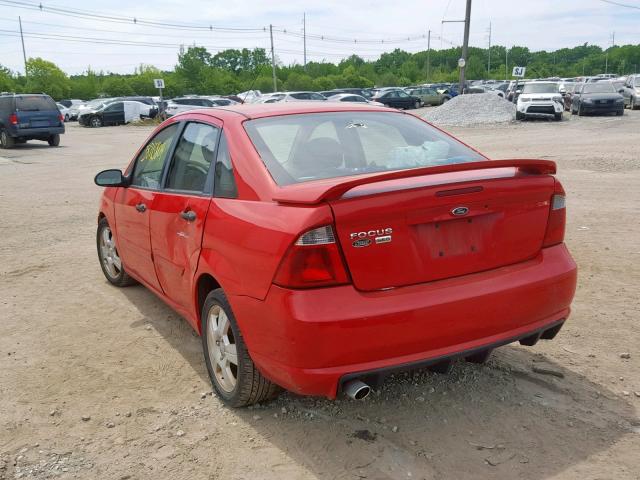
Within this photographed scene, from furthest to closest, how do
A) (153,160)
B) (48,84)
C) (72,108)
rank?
1. (48,84)
2. (72,108)
3. (153,160)

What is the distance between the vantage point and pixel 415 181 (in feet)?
9.91

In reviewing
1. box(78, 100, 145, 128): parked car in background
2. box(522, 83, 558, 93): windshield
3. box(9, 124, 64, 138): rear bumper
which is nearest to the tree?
box(78, 100, 145, 128): parked car in background

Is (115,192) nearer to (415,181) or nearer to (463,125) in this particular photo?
(415,181)

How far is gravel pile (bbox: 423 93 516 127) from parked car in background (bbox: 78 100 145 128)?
2151 cm

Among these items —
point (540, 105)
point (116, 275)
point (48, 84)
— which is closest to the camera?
point (116, 275)

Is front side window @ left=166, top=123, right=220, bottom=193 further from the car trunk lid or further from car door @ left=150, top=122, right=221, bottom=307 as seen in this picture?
the car trunk lid

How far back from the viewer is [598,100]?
95.6 feet

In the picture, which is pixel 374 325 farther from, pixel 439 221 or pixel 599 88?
pixel 599 88

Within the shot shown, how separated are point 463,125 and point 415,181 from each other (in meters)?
26.7

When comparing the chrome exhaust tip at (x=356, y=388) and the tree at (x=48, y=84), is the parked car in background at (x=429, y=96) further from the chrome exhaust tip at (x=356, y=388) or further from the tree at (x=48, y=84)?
the chrome exhaust tip at (x=356, y=388)

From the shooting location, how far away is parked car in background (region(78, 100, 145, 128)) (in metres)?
41.5

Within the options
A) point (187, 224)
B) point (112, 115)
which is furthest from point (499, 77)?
point (187, 224)

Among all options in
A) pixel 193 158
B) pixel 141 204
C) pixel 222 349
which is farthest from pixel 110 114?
pixel 222 349

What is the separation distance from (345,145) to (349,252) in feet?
3.75
